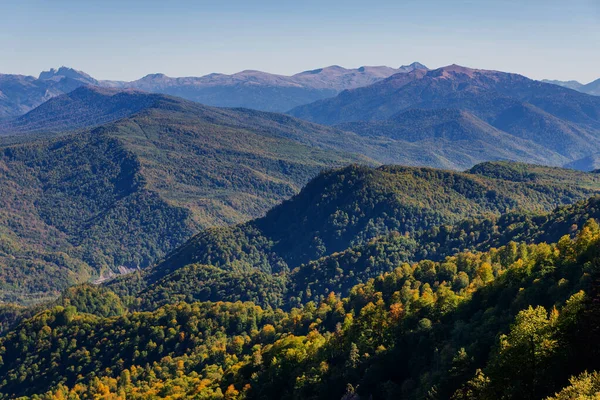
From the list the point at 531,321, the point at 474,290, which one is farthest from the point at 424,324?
the point at 531,321

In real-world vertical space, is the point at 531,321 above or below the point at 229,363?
above

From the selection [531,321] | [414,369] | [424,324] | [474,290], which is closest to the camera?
[531,321]

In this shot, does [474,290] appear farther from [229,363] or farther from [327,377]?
[229,363]

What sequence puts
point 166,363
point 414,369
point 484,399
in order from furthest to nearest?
point 166,363 < point 414,369 < point 484,399

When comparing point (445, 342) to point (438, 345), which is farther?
point (438, 345)

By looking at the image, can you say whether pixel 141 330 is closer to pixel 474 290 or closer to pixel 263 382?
pixel 263 382

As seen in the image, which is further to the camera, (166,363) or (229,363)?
(166,363)

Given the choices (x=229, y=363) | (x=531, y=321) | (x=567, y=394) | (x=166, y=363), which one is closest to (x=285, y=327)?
(x=229, y=363)

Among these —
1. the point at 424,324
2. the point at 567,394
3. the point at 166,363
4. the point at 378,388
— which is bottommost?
the point at 166,363

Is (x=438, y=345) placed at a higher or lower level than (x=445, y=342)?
lower
